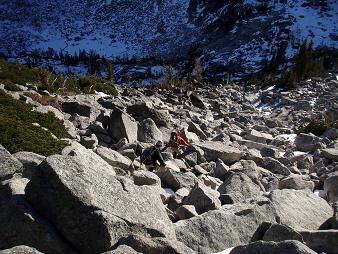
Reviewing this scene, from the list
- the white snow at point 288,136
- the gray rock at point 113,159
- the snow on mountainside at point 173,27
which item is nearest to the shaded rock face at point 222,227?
the gray rock at point 113,159

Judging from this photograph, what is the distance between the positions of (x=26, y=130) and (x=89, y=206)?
5.55 metres

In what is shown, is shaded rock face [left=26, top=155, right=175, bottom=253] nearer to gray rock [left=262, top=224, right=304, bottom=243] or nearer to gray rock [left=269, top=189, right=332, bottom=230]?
gray rock [left=262, top=224, right=304, bottom=243]

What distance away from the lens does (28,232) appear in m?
4.94

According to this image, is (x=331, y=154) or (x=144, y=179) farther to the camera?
(x=331, y=154)

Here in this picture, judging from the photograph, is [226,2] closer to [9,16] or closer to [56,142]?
[9,16]

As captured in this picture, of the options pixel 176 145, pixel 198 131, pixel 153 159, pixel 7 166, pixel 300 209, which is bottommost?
pixel 198 131

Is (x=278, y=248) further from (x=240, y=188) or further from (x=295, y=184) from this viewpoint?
(x=295, y=184)

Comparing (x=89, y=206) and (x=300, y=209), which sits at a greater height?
(x=89, y=206)

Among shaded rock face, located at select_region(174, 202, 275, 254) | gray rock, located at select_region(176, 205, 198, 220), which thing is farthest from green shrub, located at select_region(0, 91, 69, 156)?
shaded rock face, located at select_region(174, 202, 275, 254)

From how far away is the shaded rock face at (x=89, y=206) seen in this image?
4957 mm

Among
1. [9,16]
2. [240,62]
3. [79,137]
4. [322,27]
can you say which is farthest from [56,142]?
[9,16]

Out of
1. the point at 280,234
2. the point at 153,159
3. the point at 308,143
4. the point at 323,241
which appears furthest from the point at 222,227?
the point at 308,143

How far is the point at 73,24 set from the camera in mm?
176375

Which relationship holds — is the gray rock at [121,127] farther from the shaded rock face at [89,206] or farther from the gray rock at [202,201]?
the shaded rock face at [89,206]
